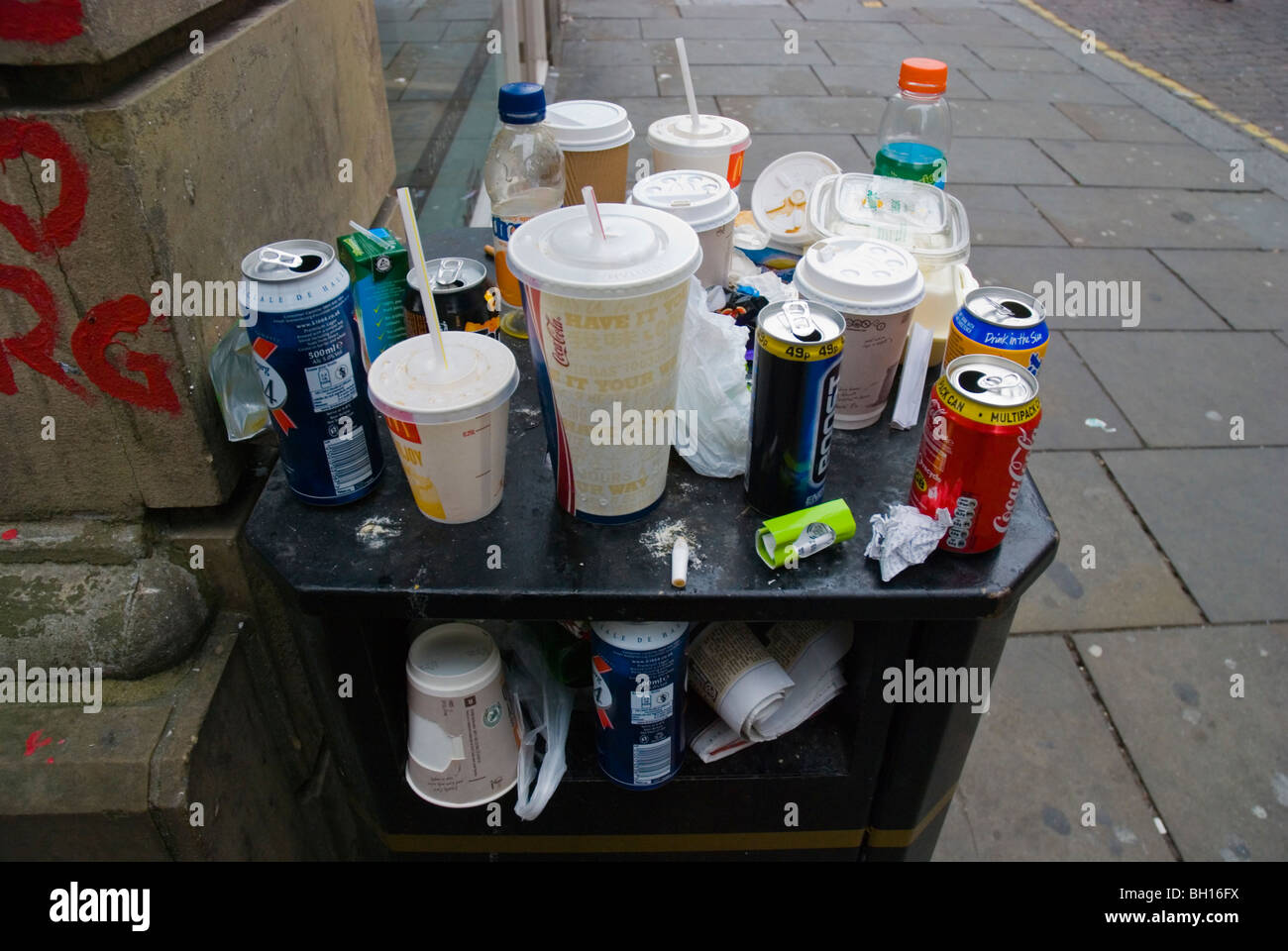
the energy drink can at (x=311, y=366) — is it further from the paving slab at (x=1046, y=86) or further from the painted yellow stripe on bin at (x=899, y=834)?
the paving slab at (x=1046, y=86)

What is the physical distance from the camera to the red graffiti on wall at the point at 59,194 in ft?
3.70

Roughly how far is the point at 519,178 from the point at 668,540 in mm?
803

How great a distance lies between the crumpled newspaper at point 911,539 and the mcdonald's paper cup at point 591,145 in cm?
94

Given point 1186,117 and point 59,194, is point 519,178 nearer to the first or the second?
point 59,194

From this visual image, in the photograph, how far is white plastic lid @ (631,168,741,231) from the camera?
160 cm

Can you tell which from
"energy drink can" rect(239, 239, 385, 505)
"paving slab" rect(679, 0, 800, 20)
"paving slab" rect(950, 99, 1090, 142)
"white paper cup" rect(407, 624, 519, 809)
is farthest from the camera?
"paving slab" rect(679, 0, 800, 20)

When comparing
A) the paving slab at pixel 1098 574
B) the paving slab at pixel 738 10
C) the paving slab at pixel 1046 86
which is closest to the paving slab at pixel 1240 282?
the paving slab at pixel 1098 574

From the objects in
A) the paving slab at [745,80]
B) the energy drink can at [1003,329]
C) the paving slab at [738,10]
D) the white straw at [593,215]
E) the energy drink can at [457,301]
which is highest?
the white straw at [593,215]

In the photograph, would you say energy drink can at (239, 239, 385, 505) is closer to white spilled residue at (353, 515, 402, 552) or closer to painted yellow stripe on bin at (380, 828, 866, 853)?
white spilled residue at (353, 515, 402, 552)

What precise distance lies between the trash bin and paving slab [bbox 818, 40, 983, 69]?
6.29 meters

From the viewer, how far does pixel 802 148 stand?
5.41 m

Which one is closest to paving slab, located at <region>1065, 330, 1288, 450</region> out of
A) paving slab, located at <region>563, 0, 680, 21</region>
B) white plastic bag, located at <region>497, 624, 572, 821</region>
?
white plastic bag, located at <region>497, 624, 572, 821</region>

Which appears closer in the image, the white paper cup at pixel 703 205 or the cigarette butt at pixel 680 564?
the cigarette butt at pixel 680 564

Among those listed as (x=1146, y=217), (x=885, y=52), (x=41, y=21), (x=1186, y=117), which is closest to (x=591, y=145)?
(x=41, y=21)
